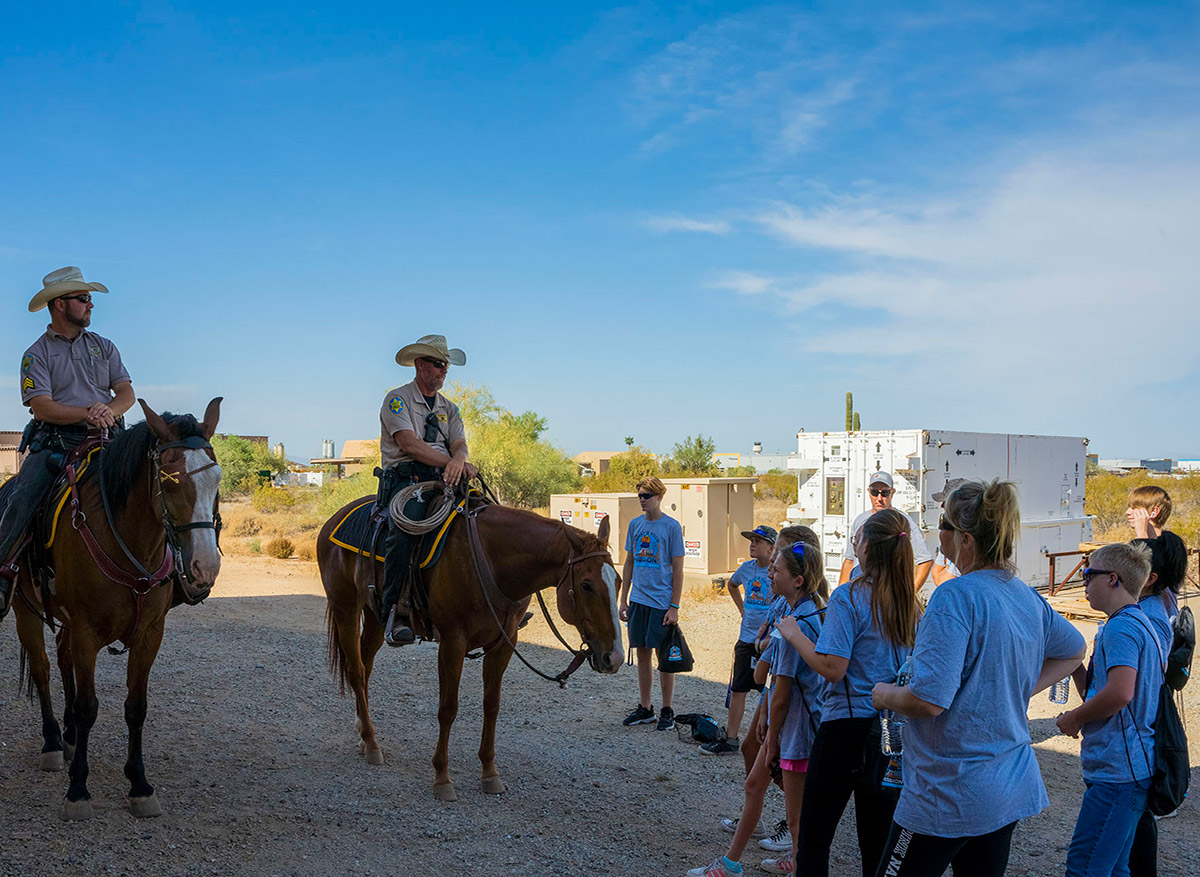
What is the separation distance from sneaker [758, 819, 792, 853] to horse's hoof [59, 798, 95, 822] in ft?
12.6

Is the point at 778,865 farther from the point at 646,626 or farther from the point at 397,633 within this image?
the point at 646,626

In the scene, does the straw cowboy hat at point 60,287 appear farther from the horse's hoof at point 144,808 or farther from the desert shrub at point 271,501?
the desert shrub at point 271,501

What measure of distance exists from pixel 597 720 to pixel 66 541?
4.72 metres

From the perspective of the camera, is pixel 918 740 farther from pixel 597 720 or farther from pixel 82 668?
pixel 597 720

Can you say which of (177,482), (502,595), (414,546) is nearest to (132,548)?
(177,482)

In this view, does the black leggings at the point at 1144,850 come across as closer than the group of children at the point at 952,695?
No

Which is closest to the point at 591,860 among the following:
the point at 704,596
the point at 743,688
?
the point at 743,688

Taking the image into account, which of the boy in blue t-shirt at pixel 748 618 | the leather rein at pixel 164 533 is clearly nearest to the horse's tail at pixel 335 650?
the leather rein at pixel 164 533

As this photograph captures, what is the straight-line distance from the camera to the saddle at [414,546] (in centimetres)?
598

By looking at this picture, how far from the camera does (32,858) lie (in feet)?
14.1

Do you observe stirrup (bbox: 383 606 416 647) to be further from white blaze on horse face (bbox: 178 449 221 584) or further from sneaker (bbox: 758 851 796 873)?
sneaker (bbox: 758 851 796 873)

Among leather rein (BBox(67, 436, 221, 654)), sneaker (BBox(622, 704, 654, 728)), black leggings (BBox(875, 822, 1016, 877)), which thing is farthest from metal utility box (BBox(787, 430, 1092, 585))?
black leggings (BBox(875, 822, 1016, 877))

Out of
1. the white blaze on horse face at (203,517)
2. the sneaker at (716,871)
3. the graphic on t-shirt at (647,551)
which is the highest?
the white blaze on horse face at (203,517)

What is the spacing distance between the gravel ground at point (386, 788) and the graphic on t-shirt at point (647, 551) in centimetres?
147
